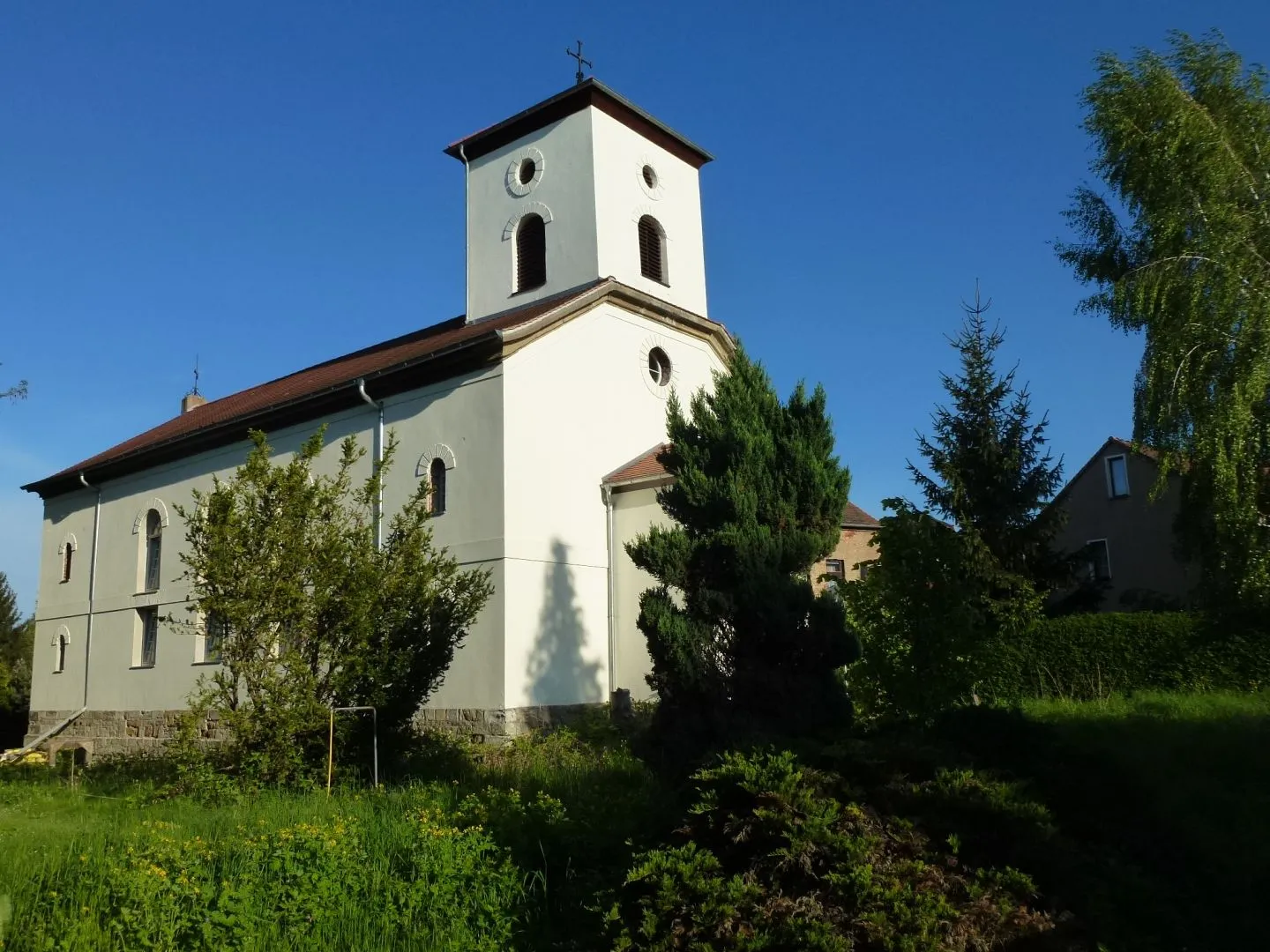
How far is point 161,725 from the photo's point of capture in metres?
22.1

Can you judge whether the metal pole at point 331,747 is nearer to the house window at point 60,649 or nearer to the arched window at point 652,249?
the arched window at point 652,249

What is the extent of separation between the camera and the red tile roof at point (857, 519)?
22.0 metres

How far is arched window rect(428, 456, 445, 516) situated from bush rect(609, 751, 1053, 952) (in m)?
12.5

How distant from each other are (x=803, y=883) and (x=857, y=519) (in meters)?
17.9

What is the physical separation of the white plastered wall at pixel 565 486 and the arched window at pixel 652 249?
2.09 meters

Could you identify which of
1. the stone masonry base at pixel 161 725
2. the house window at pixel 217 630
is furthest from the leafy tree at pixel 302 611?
the stone masonry base at pixel 161 725

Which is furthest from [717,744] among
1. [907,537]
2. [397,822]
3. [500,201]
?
[500,201]

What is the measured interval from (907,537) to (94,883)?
280 inches

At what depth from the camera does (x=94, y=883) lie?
21.0 ft

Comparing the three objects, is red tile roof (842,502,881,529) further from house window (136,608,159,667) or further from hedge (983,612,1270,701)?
house window (136,608,159,667)

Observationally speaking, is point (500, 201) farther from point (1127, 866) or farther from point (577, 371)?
point (1127, 866)

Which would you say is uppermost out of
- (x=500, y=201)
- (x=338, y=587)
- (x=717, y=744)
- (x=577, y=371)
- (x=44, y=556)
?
(x=500, y=201)

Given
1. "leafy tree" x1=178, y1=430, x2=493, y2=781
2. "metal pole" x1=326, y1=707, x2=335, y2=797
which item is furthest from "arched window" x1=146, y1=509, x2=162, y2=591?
"metal pole" x1=326, y1=707, x2=335, y2=797

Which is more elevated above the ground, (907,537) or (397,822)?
(907,537)
